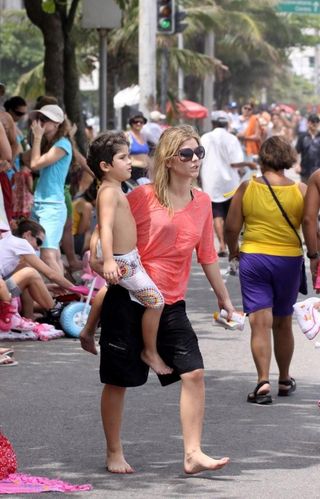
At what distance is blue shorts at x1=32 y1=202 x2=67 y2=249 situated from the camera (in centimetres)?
1420

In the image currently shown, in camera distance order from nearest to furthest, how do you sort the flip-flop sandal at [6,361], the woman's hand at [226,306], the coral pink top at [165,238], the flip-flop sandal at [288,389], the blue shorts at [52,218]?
1. the coral pink top at [165,238]
2. the woman's hand at [226,306]
3. the flip-flop sandal at [288,389]
4. the flip-flop sandal at [6,361]
5. the blue shorts at [52,218]

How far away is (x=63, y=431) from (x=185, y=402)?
141 centimetres

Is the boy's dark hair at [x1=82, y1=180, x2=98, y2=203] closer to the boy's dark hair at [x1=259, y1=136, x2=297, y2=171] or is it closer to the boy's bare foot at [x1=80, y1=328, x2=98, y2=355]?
the boy's dark hair at [x1=259, y1=136, x2=297, y2=171]

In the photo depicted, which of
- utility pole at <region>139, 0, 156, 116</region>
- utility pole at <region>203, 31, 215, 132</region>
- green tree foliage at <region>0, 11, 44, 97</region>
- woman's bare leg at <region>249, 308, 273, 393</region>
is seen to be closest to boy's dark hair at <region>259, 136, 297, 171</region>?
woman's bare leg at <region>249, 308, 273, 393</region>

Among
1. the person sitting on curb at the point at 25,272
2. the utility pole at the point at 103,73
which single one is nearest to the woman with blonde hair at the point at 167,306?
the person sitting on curb at the point at 25,272

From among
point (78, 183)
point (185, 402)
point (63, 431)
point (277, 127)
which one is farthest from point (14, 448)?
point (277, 127)

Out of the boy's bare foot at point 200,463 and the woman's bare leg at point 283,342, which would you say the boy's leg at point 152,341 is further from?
the woman's bare leg at point 283,342

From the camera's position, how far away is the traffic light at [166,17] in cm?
2570

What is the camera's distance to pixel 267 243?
31.9ft

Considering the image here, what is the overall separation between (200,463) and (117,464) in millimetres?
461

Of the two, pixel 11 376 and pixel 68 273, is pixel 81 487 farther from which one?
pixel 68 273

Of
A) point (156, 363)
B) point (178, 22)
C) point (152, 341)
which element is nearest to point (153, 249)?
point (152, 341)

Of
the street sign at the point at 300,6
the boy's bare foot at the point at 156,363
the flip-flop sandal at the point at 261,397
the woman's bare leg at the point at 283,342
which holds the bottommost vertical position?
the street sign at the point at 300,6

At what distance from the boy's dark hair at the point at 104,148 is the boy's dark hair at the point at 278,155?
7.55 feet
